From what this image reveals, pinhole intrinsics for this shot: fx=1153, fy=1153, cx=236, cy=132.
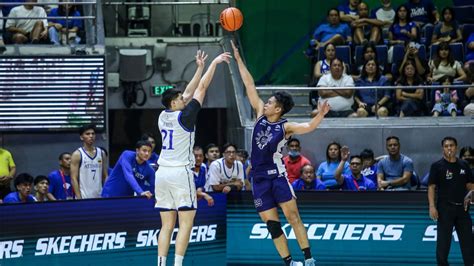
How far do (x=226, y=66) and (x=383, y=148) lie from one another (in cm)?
382

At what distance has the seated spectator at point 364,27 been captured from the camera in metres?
22.1

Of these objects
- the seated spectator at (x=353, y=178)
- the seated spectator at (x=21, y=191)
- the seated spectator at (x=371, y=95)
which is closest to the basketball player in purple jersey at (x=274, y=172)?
the seated spectator at (x=353, y=178)

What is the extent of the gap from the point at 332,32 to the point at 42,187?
7.70 meters

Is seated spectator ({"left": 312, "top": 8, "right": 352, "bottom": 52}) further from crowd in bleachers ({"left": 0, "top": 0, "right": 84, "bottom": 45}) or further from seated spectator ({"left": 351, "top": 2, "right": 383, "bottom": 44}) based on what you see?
crowd in bleachers ({"left": 0, "top": 0, "right": 84, "bottom": 45})

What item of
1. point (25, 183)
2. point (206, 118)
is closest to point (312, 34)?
point (206, 118)

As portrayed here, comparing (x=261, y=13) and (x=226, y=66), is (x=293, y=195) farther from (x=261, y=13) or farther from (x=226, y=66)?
(x=261, y=13)

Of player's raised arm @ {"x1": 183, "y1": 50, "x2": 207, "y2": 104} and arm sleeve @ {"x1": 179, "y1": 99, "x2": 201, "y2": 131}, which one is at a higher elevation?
player's raised arm @ {"x1": 183, "y1": 50, "x2": 207, "y2": 104}

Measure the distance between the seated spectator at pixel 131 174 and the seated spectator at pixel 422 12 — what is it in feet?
27.4

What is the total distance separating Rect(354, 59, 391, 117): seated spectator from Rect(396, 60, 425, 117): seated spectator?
0.23 meters

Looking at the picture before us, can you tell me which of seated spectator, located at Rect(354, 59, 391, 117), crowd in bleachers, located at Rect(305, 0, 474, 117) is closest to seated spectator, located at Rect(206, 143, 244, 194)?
crowd in bleachers, located at Rect(305, 0, 474, 117)

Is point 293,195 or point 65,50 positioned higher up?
point 65,50

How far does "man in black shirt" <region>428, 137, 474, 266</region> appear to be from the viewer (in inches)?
612

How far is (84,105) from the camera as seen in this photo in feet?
67.4

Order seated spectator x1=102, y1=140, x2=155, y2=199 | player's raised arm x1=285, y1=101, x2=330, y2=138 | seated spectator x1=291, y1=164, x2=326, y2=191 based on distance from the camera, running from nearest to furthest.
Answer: player's raised arm x1=285, y1=101, x2=330, y2=138, seated spectator x1=102, y1=140, x2=155, y2=199, seated spectator x1=291, y1=164, x2=326, y2=191
